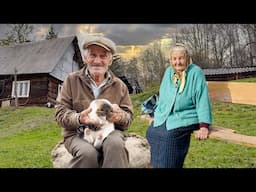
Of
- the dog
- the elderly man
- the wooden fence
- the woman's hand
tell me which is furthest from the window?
the wooden fence

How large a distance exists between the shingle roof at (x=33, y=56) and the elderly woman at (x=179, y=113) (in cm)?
94

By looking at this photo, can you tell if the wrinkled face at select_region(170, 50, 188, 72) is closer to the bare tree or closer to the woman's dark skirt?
the woman's dark skirt

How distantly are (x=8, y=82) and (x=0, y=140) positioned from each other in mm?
476

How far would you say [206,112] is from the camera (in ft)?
9.29

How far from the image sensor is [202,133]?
2.84 m

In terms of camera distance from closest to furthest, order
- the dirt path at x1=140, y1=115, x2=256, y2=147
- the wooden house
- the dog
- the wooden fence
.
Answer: the dog < the dirt path at x1=140, y1=115, x2=256, y2=147 < the wooden fence < the wooden house

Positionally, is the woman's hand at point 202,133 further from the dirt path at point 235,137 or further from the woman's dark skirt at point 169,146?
the dirt path at point 235,137

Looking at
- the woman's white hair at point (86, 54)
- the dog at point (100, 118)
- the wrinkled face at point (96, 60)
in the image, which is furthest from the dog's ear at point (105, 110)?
the woman's white hair at point (86, 54)

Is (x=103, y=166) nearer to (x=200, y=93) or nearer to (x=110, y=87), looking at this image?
(x=110, y=87)

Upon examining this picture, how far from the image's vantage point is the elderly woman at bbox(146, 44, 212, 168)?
2824mm

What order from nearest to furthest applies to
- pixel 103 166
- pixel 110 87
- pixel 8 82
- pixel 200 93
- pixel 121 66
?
pixel 103 166
pixel 110 87
pixel 200 93
pixel 121 66
pixel 8 82

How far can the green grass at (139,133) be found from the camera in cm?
291

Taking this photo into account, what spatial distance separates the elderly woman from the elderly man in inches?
14.9
